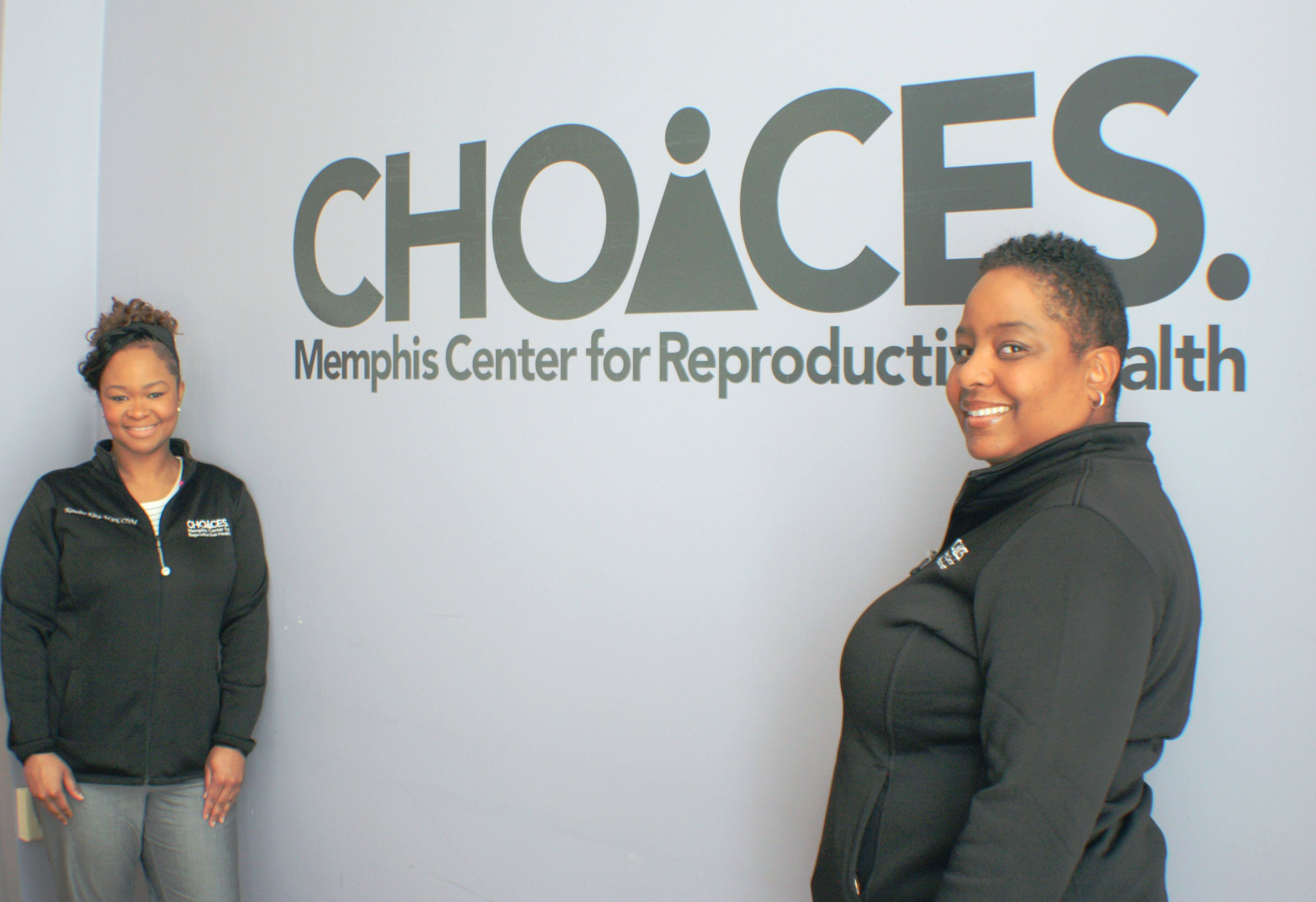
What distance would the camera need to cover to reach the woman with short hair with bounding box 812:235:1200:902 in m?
0.88

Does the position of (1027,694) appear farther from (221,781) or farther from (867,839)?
(221,781)

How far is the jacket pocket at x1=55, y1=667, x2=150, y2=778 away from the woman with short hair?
159cm

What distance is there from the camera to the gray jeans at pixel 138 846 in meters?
1.90

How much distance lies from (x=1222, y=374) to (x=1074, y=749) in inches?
29.5

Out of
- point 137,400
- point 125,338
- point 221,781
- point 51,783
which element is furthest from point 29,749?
point 125,338

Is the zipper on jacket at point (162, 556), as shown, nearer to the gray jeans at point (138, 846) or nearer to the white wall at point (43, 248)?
the gray jeans at point (138, 846)

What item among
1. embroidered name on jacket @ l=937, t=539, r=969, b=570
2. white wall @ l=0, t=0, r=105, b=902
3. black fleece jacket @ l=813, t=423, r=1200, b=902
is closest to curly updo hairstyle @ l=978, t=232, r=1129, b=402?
black fleece jacket @ l=813, t=423, r=1200, b=902

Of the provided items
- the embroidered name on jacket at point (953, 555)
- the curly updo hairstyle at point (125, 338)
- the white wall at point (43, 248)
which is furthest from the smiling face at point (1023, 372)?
the white wall at point (43, 248)

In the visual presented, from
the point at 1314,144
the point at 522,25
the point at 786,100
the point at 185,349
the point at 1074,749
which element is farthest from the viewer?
the point at 185,349

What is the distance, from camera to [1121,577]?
892 millimetres

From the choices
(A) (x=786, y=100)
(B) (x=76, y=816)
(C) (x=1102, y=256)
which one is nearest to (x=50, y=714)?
(B) (x=76, y=816)

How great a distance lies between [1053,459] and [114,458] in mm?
2063

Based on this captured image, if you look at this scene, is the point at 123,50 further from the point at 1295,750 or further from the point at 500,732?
the point at 1295,750

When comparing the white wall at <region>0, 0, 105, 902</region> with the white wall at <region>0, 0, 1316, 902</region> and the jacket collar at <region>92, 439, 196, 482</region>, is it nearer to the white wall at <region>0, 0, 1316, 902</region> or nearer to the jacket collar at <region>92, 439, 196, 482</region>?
the white wall at <region>0, 0, 1316, 902</region>
